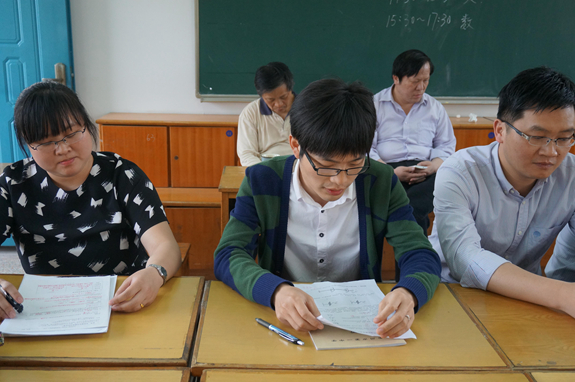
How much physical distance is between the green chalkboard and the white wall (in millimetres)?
146

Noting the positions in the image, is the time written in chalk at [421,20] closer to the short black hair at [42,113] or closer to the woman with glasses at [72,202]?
the woman with glasses at [72,202]

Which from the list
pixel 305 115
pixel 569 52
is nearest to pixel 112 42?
pixel 305 115

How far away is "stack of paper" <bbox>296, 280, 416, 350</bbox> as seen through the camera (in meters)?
0.93

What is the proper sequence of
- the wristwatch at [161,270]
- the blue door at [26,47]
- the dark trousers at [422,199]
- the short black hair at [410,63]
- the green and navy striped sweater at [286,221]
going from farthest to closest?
the blue door at [26,47]
the short black hair at [410,63]
the dark trousers at [422,199]
the green and navy striped sweater at [286,221]
the wristwatch at [161,270]

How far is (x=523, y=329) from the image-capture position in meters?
1.01

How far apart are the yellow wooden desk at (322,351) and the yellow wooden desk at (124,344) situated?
1.7 inches

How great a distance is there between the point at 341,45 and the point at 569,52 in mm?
1953

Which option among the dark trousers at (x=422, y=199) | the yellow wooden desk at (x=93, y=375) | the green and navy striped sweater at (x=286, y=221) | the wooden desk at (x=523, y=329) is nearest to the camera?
the yellow wooden desk at (x=93, y=375)

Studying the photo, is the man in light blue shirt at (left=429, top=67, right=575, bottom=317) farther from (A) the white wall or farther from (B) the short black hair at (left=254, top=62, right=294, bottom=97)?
(A) the white wall

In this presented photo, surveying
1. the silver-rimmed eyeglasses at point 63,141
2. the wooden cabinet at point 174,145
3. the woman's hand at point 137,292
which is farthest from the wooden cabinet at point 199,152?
the woman's hand at point 137,292

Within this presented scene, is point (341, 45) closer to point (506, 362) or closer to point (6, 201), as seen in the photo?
point (6, 201)

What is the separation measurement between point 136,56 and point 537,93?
3114mm

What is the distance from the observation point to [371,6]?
139 inches

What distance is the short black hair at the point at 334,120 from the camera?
3.53 ft
